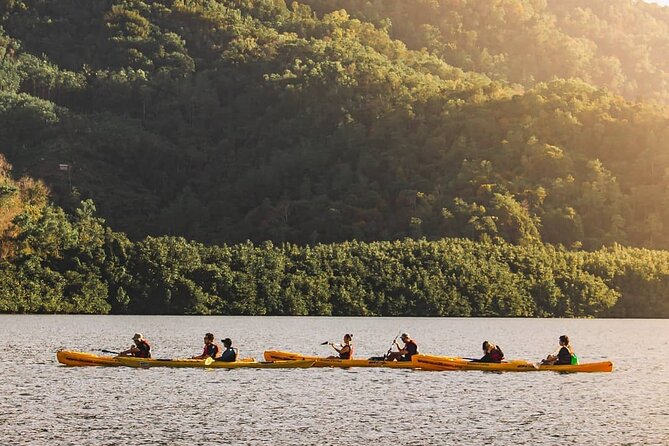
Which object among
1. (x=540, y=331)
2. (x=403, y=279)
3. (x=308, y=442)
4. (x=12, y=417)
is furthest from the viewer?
(x=403, y=279)

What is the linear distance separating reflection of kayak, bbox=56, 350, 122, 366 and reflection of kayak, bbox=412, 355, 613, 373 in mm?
16307

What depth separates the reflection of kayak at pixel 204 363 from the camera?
2621 inches

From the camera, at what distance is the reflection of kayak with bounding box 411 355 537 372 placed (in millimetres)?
67188

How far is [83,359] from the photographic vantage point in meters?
68.7

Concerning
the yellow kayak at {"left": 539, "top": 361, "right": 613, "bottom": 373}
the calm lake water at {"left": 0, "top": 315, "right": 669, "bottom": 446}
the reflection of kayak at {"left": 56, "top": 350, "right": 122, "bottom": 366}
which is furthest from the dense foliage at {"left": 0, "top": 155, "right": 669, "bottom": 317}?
the yellow kayak at {"left": 539, "top": 361, "right": 613, "bottom": 373}

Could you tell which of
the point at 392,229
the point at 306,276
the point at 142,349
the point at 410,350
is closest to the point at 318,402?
the point at 410,350

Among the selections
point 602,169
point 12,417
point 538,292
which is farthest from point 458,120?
point 12,417

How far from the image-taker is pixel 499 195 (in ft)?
567

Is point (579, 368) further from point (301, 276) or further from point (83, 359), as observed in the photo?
point (301, 276)

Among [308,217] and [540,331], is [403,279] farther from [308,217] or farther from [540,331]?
[308,217]

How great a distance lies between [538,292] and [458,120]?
55954 mm

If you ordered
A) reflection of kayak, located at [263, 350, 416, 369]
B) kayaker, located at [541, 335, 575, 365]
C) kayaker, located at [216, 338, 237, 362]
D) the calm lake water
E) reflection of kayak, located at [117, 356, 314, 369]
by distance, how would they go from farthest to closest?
reflection of kayak, located at [263, 350, 416, 369] → kayaker, located at [541, 335, 575, 365] → reflection of kayak, located at [117, 356, 314, 369] → kayaker, located at [216, 338, 237, 362] → the calm lake water

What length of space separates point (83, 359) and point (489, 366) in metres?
21.9

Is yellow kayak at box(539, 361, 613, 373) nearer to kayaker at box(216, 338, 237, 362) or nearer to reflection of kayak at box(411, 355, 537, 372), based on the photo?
reflection of kayak at box(411, 355, 537, 372)
